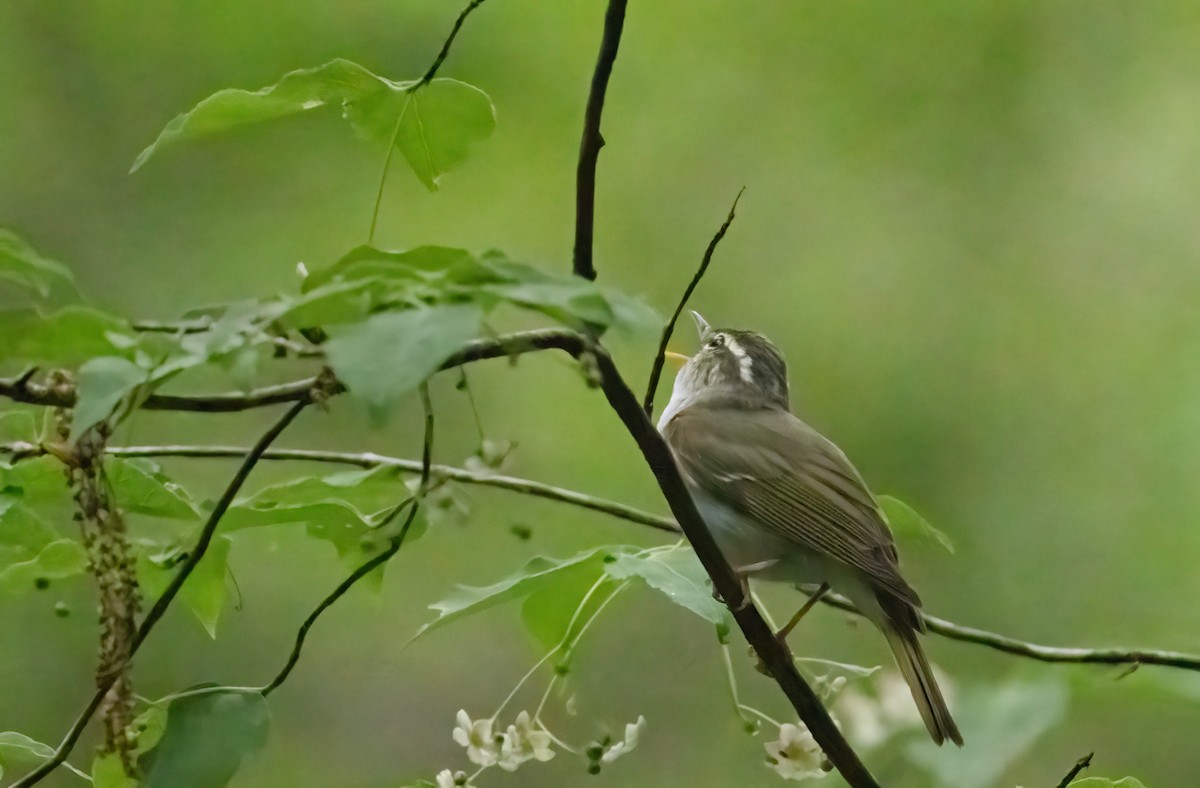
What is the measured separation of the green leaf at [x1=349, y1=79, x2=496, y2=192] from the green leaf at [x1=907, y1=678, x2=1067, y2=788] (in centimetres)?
70

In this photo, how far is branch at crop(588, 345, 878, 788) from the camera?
2.17 ft

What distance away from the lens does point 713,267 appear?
10.9 feet

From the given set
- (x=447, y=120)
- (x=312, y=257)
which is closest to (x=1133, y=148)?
(x=312, y=257)

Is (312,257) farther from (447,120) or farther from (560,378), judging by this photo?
(447,120)

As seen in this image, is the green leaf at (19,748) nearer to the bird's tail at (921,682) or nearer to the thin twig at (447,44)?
the thin twig at (447,44)

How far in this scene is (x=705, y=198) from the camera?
3.41 meters

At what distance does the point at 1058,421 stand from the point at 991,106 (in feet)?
3.26

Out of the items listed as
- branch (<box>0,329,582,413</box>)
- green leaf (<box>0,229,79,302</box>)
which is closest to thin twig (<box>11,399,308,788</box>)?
branch (<box>0,329,582,413</box>)

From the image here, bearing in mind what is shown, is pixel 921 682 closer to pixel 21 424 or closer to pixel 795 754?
pixel 795 754

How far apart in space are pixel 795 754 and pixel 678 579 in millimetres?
209

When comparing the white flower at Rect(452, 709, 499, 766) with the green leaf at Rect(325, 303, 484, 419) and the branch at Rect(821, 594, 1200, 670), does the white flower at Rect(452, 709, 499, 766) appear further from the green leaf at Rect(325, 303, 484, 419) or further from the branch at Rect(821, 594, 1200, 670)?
the green leaf at Rect(325, 303, 484, 419)

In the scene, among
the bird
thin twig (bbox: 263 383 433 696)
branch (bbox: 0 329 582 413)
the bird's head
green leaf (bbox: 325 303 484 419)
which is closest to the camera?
green leaf (bbox: 325 303 484 419)

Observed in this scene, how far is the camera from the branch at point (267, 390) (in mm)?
588

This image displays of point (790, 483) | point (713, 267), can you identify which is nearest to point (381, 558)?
point (790, 483)
